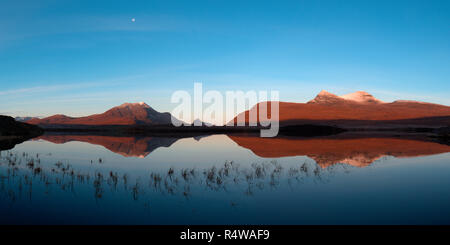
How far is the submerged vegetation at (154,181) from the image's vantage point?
388 inches

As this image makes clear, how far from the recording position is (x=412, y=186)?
10.9 meters

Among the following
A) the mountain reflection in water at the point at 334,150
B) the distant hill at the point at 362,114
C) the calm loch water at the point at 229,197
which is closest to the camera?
the calm loch water at the point at 229,197

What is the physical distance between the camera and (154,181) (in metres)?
11.5

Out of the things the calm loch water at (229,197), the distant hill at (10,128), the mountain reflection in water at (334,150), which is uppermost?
the distant hill at (10,128)

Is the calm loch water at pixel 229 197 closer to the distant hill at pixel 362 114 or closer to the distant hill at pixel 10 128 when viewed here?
the distant hill at pixel 10 128

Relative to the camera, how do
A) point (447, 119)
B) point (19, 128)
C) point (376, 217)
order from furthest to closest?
point (447, 119) → point (19, 128) → point (376, 217)

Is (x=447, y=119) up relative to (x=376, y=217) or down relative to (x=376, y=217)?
up

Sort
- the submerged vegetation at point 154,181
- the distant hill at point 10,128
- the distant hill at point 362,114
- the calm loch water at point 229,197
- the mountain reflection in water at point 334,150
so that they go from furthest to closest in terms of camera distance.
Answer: the distant hill at point 362,114 < the distant hill at point 10,128 < the mountain reflection in water at point 334,150 < the submerged vegetation at point 154,181 < the calm loch water at point 229,197

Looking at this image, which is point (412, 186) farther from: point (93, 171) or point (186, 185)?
point (93, 171)

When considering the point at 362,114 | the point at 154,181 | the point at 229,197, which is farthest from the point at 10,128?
the point at 362,114

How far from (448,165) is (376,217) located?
13.8 metres

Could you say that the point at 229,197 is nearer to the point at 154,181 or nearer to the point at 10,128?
the point at 154,181

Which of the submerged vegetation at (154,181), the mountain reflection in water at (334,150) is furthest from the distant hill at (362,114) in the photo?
the submerged vegetation at (154,181)
